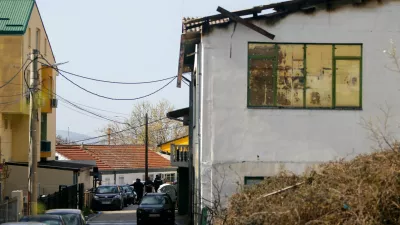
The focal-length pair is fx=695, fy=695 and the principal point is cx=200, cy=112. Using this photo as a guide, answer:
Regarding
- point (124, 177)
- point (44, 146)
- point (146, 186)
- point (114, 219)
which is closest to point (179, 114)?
point (114, 219)

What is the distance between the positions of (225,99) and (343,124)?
136 inches

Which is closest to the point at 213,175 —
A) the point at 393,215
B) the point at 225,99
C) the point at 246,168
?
the point at 246,168

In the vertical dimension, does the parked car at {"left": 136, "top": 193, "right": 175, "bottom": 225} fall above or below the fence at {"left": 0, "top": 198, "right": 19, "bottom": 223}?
below

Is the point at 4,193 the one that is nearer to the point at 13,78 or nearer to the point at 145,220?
the point at 13,78

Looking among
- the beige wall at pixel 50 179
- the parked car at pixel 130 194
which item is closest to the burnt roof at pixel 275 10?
the beige wall at pixel 50 179

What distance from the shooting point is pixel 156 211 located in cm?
3130

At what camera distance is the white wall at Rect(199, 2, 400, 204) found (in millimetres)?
19516

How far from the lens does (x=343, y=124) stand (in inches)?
778

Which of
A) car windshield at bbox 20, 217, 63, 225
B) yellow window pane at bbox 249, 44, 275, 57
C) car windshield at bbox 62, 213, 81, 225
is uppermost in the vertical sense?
yellow window pane at bbox 249, 44, 275, 57

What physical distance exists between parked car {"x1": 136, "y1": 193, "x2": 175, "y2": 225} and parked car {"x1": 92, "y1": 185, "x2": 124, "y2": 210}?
11.5 meters

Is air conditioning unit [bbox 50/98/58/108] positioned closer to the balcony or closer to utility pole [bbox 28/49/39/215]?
the balcony

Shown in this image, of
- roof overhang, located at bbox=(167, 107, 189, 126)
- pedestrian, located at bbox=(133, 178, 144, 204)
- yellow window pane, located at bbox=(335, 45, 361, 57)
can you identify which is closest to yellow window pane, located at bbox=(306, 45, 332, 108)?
yellow window pane, located at bbox=(335, 45, 361, 57)

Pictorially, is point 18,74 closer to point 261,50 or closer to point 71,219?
point 71,219

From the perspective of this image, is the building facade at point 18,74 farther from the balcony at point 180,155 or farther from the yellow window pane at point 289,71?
the yellow window pane at point 289,71
